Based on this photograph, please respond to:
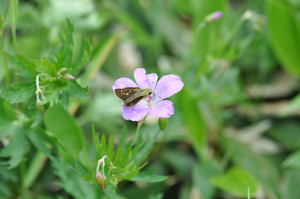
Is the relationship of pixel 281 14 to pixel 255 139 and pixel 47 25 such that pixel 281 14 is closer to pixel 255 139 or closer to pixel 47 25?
Answer: pixel 255 139

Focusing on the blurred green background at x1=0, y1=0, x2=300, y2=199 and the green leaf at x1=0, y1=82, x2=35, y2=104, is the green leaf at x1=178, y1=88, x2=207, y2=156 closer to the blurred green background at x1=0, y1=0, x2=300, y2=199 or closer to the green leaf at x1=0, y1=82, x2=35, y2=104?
the blurred green background at x1=0, y1=0, x2=300, y2=199

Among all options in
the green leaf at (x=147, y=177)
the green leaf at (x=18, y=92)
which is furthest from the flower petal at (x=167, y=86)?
the green leaf at (x=18, y=92)

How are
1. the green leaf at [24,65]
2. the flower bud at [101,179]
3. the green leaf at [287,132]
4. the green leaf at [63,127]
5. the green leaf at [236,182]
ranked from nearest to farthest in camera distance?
1. the flower bud at [101,179]
2. the green leaf at [24,65]
3. the green leaf at [63,127]
4. the green leaf at [236,182]
5. the green leaf at [287,132]

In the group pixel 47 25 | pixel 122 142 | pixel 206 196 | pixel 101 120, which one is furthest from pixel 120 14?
pixel 122 142

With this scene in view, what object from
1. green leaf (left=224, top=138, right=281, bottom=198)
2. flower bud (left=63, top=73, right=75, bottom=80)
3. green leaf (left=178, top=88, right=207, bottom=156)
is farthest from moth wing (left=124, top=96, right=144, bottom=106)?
green leaf (left=224, top=138, right=281, bottom=198)

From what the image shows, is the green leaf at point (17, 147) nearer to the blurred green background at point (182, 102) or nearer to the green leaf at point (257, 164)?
the blurred green background at point (182, 102)

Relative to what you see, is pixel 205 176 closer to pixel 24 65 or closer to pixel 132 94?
pixel 132 94
